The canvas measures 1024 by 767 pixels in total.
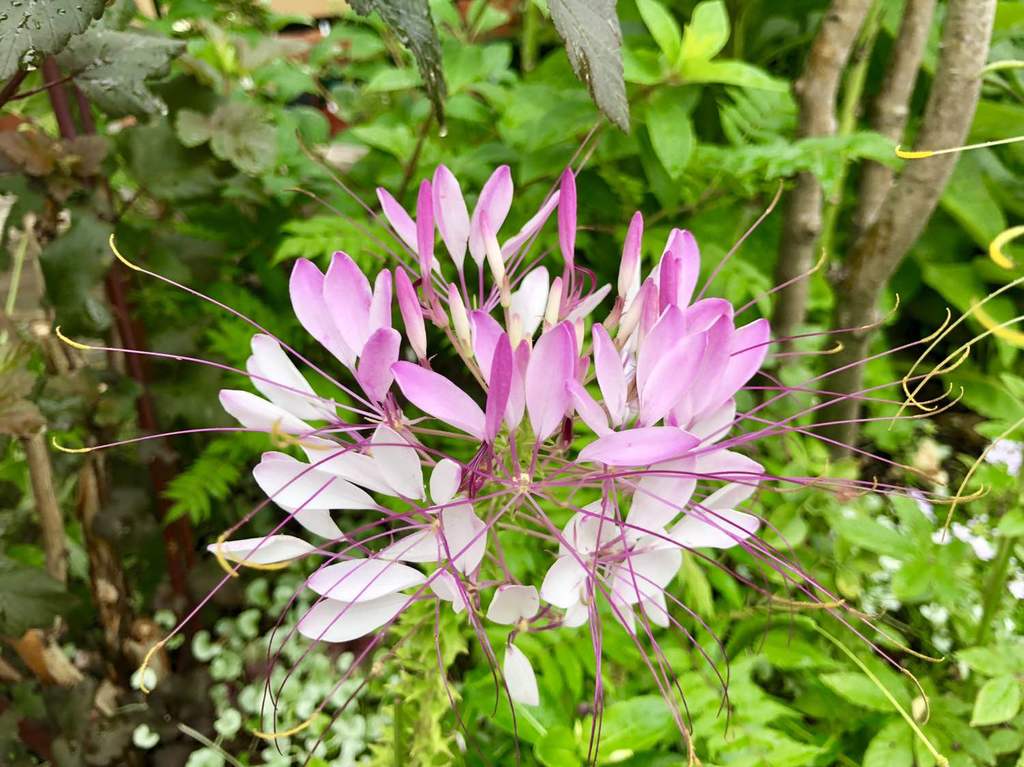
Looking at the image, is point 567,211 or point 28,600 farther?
point 28,600

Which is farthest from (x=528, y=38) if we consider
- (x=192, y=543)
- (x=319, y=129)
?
(x=192, y=543)

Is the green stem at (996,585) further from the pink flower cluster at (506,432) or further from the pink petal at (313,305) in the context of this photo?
the pink petal at (313,305)

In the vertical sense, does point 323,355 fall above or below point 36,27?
below

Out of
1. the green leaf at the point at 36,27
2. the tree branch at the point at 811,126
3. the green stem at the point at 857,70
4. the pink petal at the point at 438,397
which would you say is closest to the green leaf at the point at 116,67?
the green leaf at the point at 36,27

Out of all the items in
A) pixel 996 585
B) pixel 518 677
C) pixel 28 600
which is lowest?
pixel 996 585

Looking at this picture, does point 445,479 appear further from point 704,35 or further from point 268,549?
point 704,35

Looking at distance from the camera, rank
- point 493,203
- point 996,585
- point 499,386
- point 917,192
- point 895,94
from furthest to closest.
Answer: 1. point 895,94
2. point 917,192
3. point 996,585
4. point 493,203
5. point 499,386

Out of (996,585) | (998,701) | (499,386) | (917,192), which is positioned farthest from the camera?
(917,192)

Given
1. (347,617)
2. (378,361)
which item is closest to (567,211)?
(378,361)
